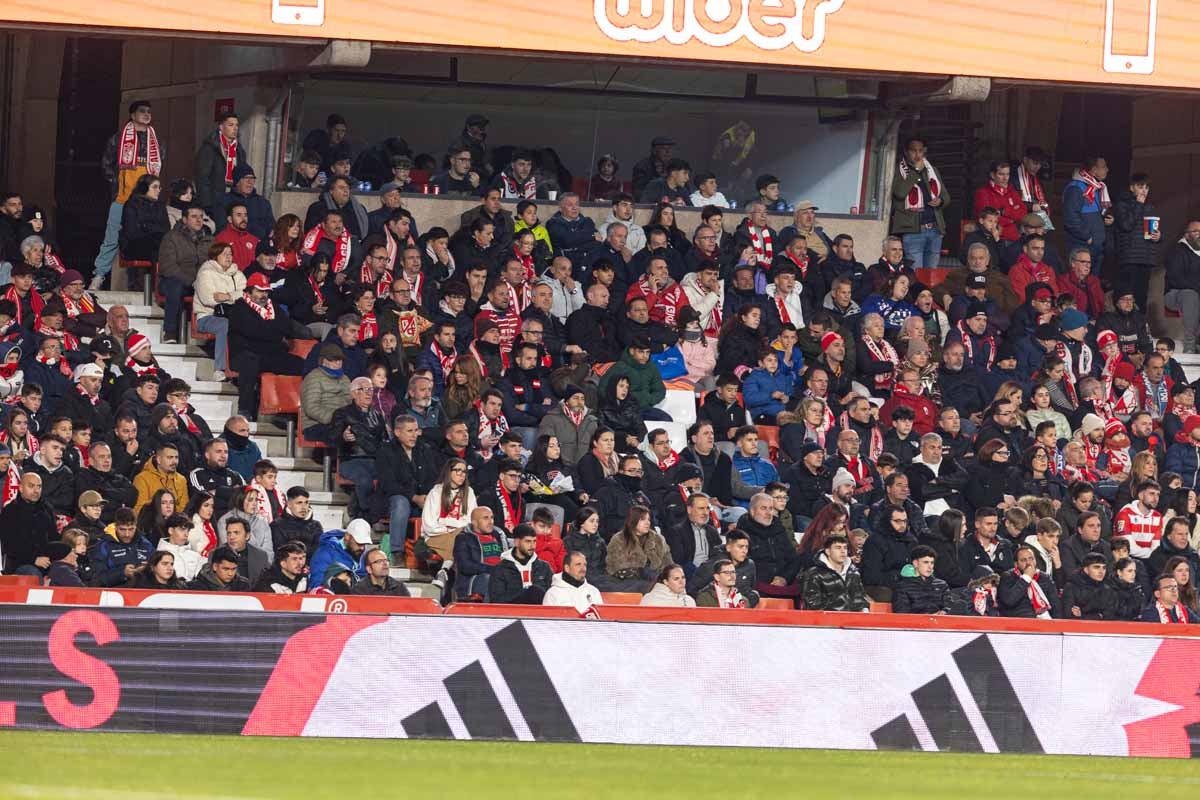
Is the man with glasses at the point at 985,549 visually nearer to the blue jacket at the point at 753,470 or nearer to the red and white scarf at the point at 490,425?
the blue jacket at the point at 753,470

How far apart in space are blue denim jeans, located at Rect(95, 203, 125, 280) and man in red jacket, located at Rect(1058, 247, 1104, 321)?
893 centimetres

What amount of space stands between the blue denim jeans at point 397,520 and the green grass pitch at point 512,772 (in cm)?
355

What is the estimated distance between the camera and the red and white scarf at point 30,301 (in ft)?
56.2

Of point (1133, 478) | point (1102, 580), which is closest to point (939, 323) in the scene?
point (1133, 478)

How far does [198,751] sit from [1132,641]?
18.6ft

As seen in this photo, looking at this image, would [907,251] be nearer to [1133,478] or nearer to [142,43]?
[1133,478]

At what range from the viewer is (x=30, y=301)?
17328mm

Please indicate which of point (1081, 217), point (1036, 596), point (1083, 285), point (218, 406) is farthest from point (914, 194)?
point (218, 406)

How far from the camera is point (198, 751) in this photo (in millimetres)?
12680

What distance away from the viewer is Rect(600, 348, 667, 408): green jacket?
1819 centimetres

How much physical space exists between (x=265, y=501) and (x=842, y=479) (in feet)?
15.2

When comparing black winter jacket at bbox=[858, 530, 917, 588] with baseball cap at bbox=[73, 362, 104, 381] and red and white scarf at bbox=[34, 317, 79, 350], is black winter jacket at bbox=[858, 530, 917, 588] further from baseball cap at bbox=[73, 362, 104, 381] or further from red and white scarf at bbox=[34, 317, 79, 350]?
red and white scarf at bbox=[34, 317, 79, 350]

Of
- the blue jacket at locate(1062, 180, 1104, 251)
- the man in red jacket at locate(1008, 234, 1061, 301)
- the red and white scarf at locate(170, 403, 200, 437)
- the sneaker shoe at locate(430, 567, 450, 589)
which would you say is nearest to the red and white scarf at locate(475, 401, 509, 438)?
the sneaker shoe at locate(430, 567, 450, 589)

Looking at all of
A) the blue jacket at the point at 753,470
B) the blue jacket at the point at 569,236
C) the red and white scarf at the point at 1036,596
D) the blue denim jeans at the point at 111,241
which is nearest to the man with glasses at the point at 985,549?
the red and white scarf at the point at 1036,596
